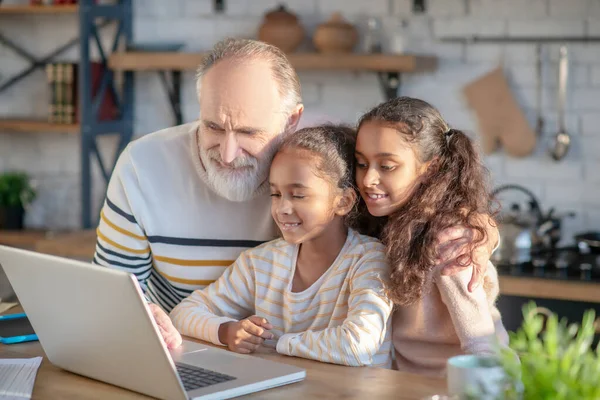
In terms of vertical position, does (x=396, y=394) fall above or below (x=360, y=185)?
below

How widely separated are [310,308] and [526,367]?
95cm

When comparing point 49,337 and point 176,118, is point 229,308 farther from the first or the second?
point 176,118

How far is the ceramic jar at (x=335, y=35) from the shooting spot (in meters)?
3.71

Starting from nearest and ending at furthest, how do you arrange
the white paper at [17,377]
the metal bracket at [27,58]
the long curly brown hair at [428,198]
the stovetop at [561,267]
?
1. the white paper at [17,377]
2. the long curly brown hair at [428,198]
3. the stovetop at [561,267]
4. the metal bracket at [27,58]

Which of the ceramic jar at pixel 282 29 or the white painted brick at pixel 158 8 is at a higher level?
the white painted brick at pixel 158 8

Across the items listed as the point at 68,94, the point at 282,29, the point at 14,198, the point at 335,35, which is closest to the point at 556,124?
the point at 335,35

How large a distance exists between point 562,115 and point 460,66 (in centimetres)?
45

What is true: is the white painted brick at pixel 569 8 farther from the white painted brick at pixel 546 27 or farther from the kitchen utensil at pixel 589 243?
the kitchen utensil at pixel 589 243

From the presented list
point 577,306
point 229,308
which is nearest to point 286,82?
point 229,308

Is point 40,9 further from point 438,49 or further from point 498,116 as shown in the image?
point 498,116

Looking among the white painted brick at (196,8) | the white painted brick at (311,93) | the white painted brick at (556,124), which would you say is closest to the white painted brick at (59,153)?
the white painted brick at (196,8)

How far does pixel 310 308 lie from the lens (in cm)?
197

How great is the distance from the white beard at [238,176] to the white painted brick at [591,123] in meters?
1.79

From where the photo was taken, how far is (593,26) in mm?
3527
